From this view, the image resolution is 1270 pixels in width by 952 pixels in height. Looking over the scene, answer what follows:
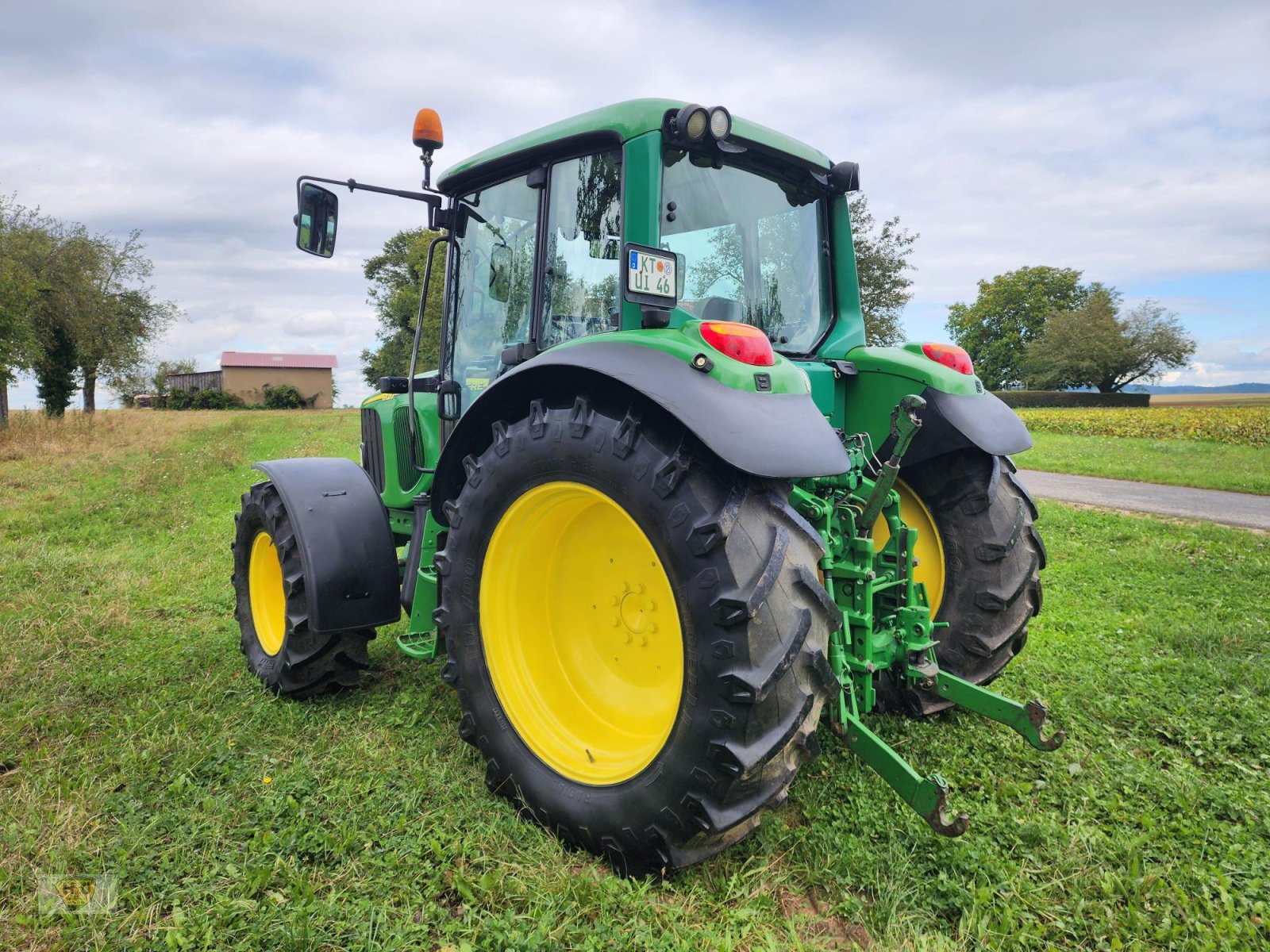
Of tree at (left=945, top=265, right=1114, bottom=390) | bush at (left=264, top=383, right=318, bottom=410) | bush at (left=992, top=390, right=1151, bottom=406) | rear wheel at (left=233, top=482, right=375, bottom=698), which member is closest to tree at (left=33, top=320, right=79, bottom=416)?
bush at (left=264, top=383, right=318, bottom=410)

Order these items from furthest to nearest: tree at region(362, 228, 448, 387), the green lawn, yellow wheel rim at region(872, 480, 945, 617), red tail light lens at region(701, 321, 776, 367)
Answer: tree at region(362, 228, 448, 387) < the green lawn < yellow wheel rim at region(872, 480, 945, 617) < red tail light lens at region(701, 321, 776, 367)

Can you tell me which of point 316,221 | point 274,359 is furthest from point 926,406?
point 274,359

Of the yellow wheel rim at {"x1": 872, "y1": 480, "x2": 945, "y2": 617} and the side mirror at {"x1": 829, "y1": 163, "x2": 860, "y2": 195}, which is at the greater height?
the side mirror at {"x1": 829, "y1": 163, "x2": 860, "y2": 195}

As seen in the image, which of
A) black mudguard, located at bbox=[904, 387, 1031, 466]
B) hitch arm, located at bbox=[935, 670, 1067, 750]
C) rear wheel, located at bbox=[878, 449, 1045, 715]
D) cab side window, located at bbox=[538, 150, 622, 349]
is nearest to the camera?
hitch arm, located at bbox=[935, 670, 1067, 750]

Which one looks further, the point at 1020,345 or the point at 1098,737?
the point at 1020,345

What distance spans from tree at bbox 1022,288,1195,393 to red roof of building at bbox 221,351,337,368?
2026 inches

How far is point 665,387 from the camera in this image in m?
2.16

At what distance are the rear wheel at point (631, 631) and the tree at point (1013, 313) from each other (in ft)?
175

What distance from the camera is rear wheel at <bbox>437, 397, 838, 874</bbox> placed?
203 centimetres

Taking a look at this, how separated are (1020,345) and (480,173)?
56869 millimetres

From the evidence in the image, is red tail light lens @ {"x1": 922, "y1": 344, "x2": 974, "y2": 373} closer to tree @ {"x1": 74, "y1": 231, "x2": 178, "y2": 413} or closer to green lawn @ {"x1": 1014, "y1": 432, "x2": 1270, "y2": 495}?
green lawn @ {"x1": 1014, "y1": 432, "x2": 1270, "y2": 495}

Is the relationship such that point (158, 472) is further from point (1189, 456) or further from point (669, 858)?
point (1189, 456)

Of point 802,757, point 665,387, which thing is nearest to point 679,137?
point 665,387

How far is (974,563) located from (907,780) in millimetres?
1216
